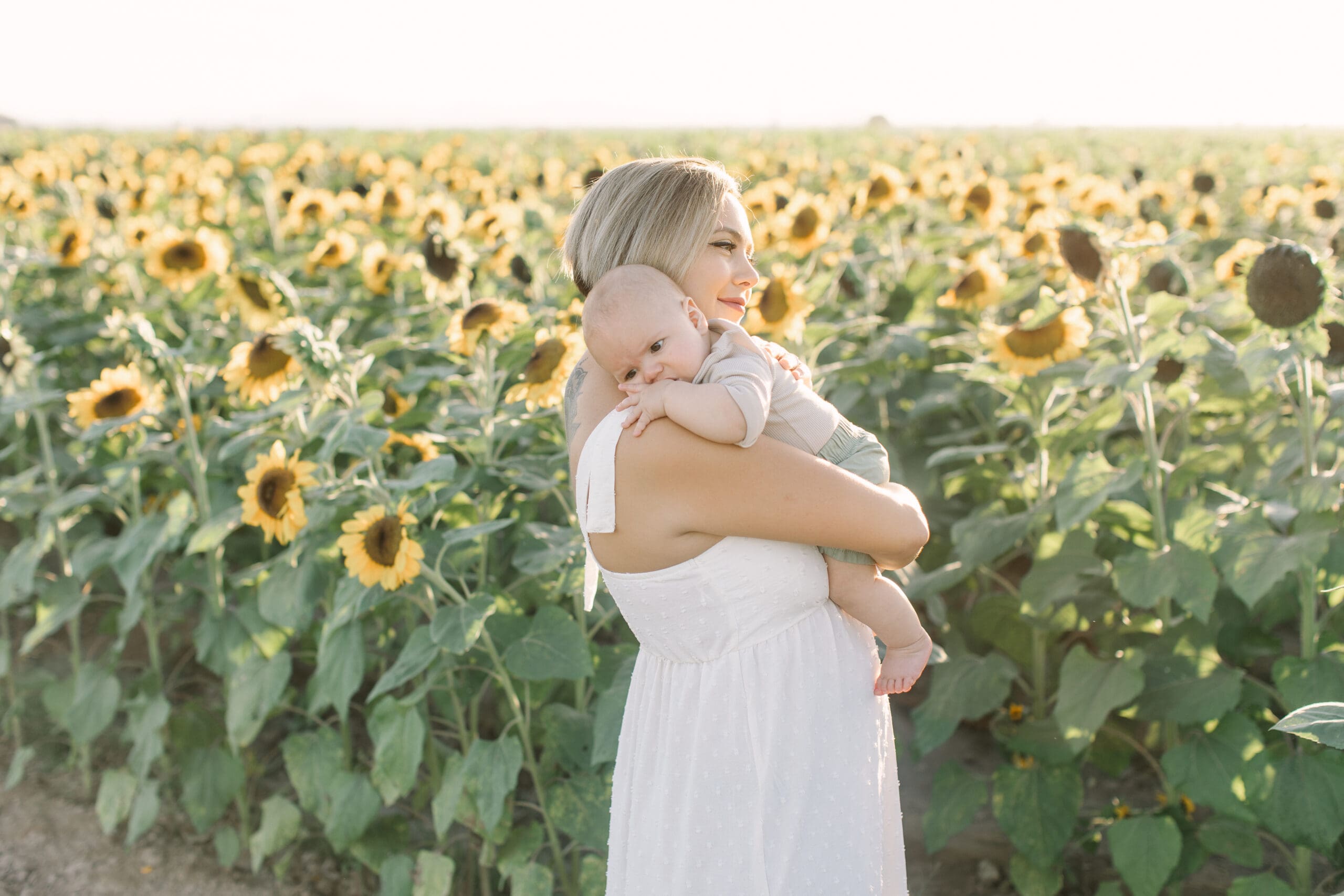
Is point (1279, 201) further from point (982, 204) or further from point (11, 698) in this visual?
point (11, 698)

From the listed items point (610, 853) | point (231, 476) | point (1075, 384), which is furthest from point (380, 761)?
point (1075, 384)

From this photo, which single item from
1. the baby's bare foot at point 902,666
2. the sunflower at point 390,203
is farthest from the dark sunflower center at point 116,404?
the sunflower at point 390,203

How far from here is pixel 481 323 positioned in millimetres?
2904

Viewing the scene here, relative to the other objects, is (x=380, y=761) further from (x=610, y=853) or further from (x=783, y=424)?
(x=783, y=424)

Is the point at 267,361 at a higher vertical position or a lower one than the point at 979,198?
lower

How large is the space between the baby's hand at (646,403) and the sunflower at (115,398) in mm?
2182

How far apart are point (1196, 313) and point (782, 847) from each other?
8.55ft

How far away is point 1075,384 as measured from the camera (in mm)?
2830

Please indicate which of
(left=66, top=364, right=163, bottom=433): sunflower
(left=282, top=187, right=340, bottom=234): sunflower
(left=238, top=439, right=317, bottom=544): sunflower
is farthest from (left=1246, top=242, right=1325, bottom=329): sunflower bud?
(left=282, top=187, right=340, bottom=234): sunflower

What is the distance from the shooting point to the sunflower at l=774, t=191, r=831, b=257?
4.88 m

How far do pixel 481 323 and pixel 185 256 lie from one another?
6.91 feet

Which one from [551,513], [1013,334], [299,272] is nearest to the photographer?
[1013,334]

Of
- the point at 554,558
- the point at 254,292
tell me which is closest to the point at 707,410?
the point at 554,558

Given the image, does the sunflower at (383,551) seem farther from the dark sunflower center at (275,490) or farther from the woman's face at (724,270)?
the woman's face at (724,270)
